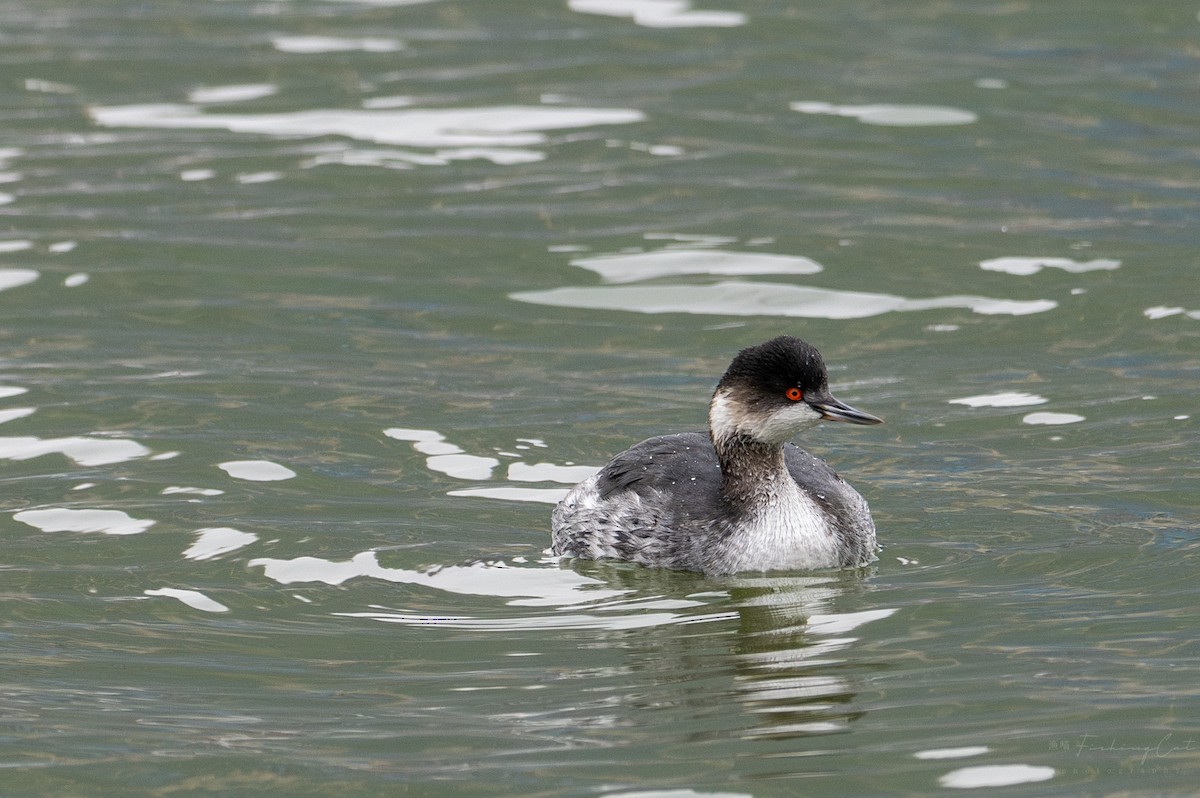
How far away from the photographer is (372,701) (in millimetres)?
8648

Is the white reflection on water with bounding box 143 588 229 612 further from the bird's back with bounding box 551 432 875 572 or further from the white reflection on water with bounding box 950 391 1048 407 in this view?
the white reflection on water with bounding box 950 391 1048 407

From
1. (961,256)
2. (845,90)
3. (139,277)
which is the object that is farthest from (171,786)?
(845,90)

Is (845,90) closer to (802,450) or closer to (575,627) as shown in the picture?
(802,450)

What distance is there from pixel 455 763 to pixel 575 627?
196cm

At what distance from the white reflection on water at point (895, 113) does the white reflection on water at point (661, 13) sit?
3.03 m

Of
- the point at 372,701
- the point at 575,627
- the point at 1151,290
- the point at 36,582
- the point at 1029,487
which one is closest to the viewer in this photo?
the point at 372,701

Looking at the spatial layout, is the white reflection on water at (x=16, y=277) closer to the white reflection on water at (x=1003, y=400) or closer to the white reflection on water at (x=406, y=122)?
the white reflection on water at (x=406, y=122)

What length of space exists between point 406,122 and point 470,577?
32.5 feet

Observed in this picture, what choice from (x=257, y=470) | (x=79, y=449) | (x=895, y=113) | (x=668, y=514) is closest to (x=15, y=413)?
(x=79, y=449)

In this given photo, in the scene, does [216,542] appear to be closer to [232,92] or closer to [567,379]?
[567,379]

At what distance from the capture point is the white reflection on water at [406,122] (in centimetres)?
1930

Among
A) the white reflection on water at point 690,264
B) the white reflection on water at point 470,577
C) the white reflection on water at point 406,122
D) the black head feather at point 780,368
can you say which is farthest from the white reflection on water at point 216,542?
the white reflection on water at point 406,122

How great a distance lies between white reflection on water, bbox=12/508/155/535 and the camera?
441 inches

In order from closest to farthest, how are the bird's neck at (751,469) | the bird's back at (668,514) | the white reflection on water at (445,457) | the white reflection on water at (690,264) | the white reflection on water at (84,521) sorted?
1. the bird's back at (668,514)
2. the bird's neck at (751,469)
3. the white reflection on water at (84,521)
4. the white reflection on water at (445,457)
5. the white reflection on water at (690,264)
